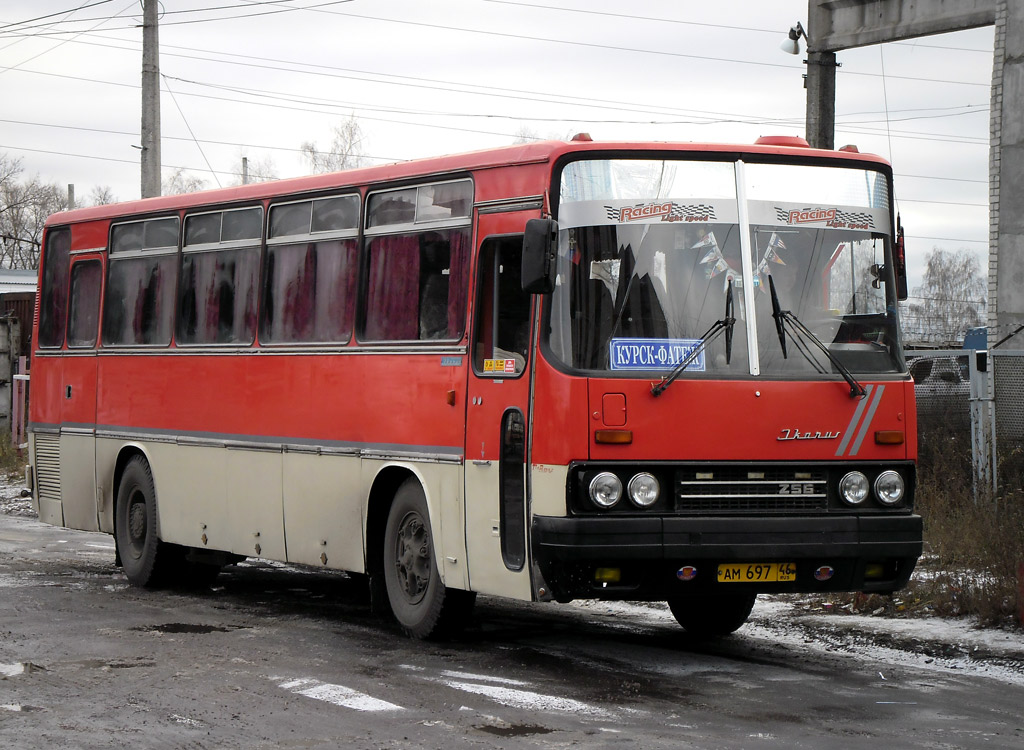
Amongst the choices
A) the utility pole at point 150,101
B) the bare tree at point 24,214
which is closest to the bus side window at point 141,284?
the utility pole at point 150,101

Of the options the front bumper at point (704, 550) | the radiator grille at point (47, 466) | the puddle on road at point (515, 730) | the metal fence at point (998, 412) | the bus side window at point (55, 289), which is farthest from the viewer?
the bus side window at point (55, 289)

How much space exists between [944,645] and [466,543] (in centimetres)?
324

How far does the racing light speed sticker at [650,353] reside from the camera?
9.12m

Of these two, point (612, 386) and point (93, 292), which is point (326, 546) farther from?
point (93, 292)

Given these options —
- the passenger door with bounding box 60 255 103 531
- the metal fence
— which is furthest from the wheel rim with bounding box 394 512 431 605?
the metal fence

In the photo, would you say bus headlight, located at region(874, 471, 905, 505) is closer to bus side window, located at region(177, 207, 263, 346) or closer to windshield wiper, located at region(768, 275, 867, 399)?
windshield wiper, located at region(768, 275, 867, 399)

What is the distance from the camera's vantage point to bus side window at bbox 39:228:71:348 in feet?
52.1

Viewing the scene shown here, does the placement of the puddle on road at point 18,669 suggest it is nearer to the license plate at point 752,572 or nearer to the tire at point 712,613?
the license plate at point 752,572

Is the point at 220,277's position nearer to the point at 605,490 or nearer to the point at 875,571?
the point at 605,490

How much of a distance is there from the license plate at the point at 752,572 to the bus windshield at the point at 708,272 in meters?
1.10

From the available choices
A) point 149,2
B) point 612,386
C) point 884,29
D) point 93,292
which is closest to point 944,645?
point 612,386

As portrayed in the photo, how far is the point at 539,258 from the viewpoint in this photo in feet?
29.4

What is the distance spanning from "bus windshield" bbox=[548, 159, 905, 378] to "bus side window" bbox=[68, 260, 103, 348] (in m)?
7.33

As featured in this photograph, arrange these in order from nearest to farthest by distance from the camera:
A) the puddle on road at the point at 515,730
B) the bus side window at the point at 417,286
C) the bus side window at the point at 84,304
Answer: the puddle on road at the point at 515,730 → the bus side window at the point at 417,286 → the bus side window at the point at 84,304
